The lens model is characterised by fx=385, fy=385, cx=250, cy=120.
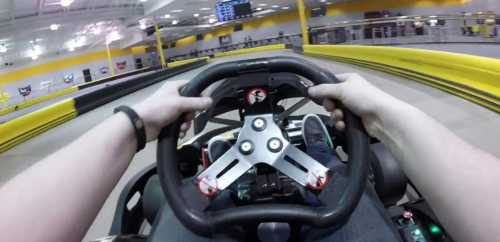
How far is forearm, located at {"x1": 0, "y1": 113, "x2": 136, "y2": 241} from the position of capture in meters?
0.64

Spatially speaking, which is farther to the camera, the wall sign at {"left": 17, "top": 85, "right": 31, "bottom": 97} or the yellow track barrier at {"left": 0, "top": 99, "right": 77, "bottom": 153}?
the wall sign at {"left": 17, "top": 85, "right": 31, "bottom": 97}

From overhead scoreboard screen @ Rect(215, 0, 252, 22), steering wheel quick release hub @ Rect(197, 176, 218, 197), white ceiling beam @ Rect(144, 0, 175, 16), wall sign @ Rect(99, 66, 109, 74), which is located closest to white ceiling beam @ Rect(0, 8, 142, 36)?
white ceiling beam @ Rect(144, 0, 175, 16)

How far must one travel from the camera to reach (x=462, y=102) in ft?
11.2

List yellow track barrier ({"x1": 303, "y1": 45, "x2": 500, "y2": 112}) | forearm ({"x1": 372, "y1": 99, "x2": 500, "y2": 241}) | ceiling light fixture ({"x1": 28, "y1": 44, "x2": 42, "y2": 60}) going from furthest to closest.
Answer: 1. ceiling light fixture ({"x1": 28, "y1": 44, "x2": 42, "y2": 60})
2. yellow track barrier ({"x1": 303, "y1": 45, "x2": 500, "y2": 112})
3. forearm ({"x1": 372, "y1": 99, "x2": 500, "y2": 241})

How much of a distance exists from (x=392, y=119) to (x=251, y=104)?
14.0 inches

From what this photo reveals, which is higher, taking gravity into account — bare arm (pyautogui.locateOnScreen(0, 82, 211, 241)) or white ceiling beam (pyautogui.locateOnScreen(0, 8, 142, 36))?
white ceiling beam (pyautogui.locateOnScreen(0, 8, 142, 36))

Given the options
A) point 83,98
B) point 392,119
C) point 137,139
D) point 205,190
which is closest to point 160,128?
point 137,139

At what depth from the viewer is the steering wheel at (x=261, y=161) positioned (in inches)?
34.0

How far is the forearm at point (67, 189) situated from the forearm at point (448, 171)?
0.61 meters

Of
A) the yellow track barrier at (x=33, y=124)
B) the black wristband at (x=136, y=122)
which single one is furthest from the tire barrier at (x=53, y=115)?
the black wristband at (x=136, y=122)

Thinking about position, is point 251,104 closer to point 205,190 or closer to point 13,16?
point 205,190

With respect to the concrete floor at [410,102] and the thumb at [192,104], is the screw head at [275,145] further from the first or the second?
the concrete floor at [410,102]

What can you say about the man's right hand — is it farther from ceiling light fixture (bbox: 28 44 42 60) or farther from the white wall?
ceiling light fixture (bbox: 28 44 42 60)

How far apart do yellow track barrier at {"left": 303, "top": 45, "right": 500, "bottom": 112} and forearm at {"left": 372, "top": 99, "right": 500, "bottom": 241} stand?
261 centimetres
